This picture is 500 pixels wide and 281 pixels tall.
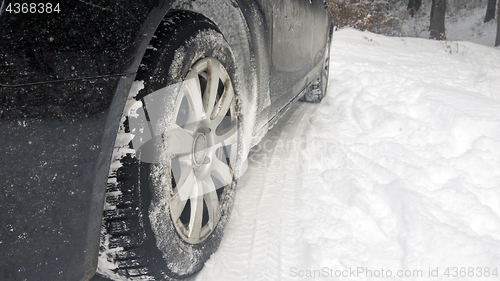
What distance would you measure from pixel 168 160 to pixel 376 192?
4.98ft

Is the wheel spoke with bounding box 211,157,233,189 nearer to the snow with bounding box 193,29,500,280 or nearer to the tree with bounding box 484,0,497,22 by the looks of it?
the snow with bounding box 193,29,500,280

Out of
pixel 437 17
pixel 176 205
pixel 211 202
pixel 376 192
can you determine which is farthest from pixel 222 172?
pixel 437 17

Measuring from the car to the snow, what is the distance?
0.43 meters

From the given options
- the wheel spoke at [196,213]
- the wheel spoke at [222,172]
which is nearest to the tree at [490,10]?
the wheel spoke at [222,172]

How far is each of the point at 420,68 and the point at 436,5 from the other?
9.04 m

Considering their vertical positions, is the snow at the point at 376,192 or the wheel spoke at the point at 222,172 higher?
the wheel spoke at the point at 222,172

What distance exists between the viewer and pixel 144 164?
1.09 m

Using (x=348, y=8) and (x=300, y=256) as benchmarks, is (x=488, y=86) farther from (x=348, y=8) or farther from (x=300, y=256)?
(x=348, y=8)

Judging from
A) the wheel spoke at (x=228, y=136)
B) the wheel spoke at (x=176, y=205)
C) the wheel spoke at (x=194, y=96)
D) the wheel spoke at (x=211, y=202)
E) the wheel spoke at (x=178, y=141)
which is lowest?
the wheel spoke at (x=211, y=202)

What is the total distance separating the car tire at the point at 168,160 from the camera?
107 centimetres

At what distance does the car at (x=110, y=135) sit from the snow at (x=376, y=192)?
1.42 ft

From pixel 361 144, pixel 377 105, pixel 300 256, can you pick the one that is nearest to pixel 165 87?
pixel 300 256

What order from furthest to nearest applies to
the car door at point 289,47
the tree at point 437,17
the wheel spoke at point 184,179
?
the tree at point 437,17
the car door at point 289,47
the wheel spoke at point 184,179

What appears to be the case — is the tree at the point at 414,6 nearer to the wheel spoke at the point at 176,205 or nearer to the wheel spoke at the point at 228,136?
the wheel spoke at the point at 228,136
